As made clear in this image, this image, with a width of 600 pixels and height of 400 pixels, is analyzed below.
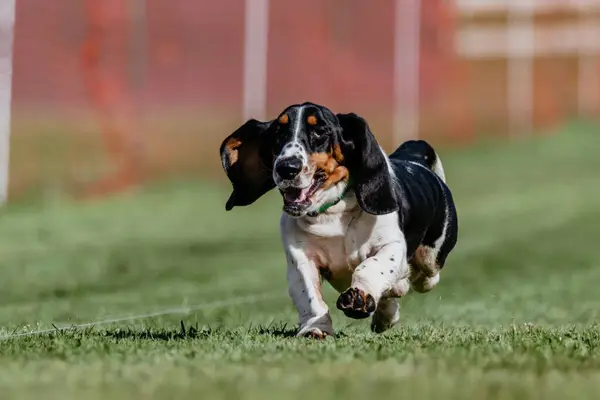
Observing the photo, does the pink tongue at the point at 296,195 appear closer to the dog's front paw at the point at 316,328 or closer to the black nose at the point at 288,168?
the black nose at the point at 288,168

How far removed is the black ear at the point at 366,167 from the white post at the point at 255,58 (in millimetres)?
15566

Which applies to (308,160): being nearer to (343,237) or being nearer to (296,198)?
(296,198)

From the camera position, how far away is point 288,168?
5984mm

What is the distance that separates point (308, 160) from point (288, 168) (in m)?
0.15

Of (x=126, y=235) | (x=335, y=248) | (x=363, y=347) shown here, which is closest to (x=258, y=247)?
(x=126, y=235)

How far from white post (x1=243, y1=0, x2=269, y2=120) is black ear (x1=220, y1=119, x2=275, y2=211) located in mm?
15152

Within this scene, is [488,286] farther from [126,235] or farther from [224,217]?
[224,217]

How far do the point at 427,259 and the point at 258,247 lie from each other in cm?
934

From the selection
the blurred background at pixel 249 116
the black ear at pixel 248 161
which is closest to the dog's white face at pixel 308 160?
the black ear at pixel 248 161

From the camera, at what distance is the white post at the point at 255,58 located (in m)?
22.2

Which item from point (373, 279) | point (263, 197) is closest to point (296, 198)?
point (373, 279)

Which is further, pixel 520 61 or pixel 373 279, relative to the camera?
pixel 520 61

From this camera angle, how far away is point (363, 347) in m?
5.37

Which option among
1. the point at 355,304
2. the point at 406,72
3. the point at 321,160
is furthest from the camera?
the point at 406,72
